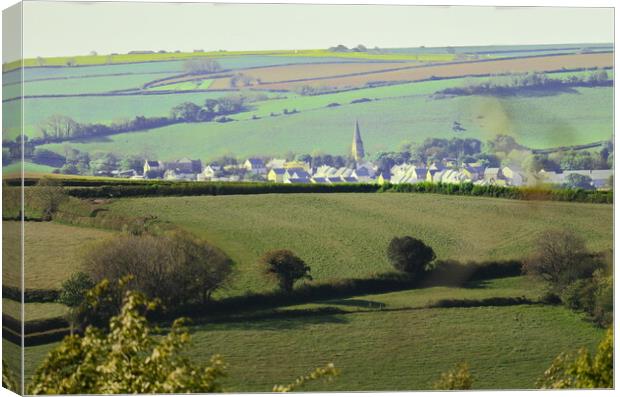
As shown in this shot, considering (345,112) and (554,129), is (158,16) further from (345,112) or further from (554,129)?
(554,129)

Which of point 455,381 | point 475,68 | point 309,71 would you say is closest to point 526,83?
point 475,68

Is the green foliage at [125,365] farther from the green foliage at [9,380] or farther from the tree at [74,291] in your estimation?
the green foliage at [9,380]

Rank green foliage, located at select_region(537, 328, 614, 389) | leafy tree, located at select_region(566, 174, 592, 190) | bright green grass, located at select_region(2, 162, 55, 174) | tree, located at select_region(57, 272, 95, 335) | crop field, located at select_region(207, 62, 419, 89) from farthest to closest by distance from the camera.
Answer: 1. leafy tree, located at select_region(566, 174, 592, 190)
2. crop field, located at select_region(207, 62, 419, 89)
3. green foliage, located at select_region(537, 328, 614, 389)
4. bright green grass, located at select_region(2, 162, 55, 174)
5. tree, located at select_region(57, 272, 95, 335)

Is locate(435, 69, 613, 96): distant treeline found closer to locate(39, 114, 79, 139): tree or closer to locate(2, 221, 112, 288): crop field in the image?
locate(39, 114, 79, 139): tree

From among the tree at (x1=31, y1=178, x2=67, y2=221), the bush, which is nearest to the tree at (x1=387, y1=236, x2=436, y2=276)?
the bush

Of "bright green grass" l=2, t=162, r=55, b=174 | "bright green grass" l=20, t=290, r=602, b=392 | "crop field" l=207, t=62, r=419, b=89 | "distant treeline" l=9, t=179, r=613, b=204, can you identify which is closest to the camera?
"bright green grass" l=2, t=162, r=55, b=174

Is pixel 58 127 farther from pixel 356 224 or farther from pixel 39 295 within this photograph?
pixel 356 224
